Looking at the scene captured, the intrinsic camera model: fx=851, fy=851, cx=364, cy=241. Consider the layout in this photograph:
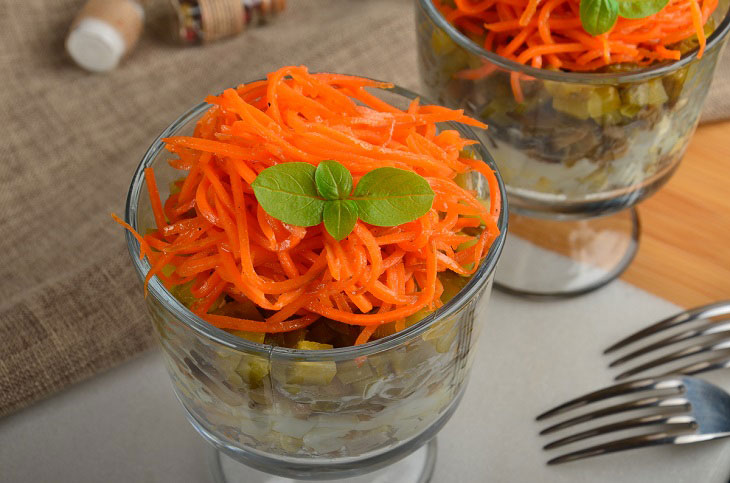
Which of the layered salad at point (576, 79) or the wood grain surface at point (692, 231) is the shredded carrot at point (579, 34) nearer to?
the layered salad at point (576, 79)

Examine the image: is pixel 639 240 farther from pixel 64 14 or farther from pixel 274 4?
pixel 64 14

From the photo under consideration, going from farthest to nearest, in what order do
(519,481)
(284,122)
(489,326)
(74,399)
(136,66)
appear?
(136,66), (489,326), (74,399), (519,481), (284,122)

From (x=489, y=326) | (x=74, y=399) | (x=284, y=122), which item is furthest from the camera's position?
(x=489, y=326)

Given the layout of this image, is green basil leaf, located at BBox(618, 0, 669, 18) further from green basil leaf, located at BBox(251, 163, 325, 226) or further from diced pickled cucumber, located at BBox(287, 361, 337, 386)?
diced pickled cucumber, located at BBox(287, 361, 337, 386)

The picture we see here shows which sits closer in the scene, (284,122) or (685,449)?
(284,122)

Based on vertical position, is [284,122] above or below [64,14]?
above

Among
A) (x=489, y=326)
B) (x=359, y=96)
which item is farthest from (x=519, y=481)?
(x=359, y=96)

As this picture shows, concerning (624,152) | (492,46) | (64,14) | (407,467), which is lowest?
(407,467)
